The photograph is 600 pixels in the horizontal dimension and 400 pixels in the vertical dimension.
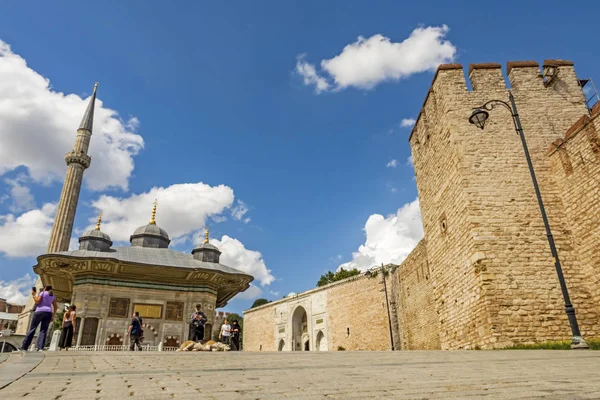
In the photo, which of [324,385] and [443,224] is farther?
[443,224]

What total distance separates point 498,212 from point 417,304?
8.36 meters

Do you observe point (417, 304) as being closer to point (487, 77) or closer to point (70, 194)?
A: point (487, 77)

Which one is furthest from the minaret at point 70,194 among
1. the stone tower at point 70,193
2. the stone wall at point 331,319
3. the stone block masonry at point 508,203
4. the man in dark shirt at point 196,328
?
the stone block masonry at point 508,203

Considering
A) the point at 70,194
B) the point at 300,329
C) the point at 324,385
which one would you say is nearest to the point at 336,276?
the point at 300,329

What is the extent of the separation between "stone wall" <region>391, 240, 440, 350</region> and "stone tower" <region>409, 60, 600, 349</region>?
11.0 ft

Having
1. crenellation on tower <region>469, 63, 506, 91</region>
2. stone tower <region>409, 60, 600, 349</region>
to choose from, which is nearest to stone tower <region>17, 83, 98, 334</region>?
stone tower <region>409, 60, 600, 349</region>

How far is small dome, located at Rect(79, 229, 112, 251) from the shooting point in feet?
67.1

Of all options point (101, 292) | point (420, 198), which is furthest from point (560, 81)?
point (101, 292)

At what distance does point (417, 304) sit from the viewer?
16984 millimetres

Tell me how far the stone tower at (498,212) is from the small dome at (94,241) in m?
16.4

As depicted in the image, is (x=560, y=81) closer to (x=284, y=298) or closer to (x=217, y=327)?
(x=284, y=298)

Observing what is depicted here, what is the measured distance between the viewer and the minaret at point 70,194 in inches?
1495

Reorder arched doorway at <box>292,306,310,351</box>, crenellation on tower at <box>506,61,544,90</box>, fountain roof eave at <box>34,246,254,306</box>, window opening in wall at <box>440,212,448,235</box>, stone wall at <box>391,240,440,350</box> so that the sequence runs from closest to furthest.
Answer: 1. crenellation on tower at <box>506,61,544,90</box>
2. window opening in wall at <box>440,212,448,235</box>
3. stone wall at <box>391,240,440,350</box>
4. fountain roof eave at <box>34,246,254,306</box>
5. arched doorway at <box>292,306,310,351</box>

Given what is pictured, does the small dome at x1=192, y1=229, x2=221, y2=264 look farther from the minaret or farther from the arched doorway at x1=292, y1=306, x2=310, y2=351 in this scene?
the minaret
